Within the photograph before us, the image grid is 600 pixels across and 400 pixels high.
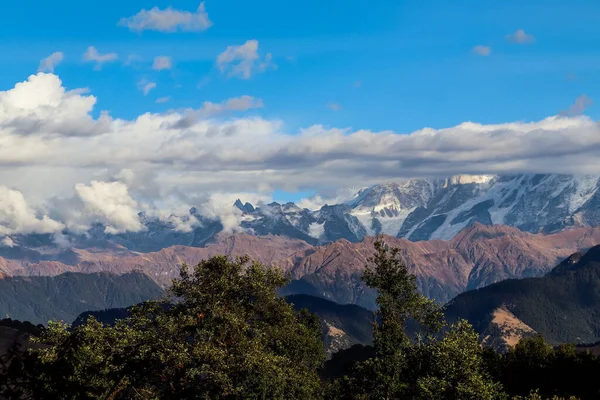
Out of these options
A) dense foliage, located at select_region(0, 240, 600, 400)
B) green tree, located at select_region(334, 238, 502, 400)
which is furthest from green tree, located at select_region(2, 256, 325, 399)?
green tree, located at select_region(334, 238, 502, 400)

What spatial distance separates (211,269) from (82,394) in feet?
272

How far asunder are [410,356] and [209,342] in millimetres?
27138

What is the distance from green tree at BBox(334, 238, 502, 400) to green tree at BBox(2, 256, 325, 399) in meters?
10.4

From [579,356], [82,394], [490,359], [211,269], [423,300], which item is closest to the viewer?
[82,394]

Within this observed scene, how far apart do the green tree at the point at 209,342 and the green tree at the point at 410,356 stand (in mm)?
10369

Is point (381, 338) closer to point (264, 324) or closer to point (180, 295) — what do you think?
point (264, 324)

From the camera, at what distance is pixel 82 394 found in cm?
3053

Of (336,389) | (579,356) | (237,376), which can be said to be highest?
(237,376)

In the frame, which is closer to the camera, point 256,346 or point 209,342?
point 209,342

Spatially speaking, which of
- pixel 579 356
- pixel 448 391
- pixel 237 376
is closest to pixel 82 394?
pixel 237 376

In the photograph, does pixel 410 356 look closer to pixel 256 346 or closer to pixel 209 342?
pixel 256 346

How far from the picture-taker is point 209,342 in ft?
311

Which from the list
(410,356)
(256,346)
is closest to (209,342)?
(256,346)

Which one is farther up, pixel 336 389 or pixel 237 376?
pixel 237 376
